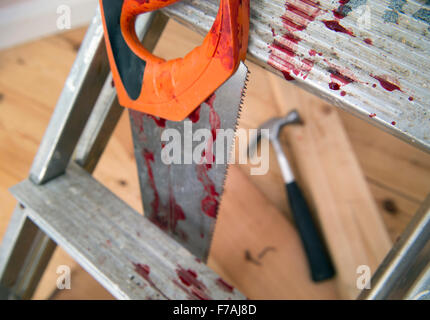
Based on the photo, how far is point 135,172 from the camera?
98 cm

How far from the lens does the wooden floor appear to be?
2.58ft

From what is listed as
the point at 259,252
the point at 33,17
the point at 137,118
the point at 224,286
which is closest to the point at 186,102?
the point at 137,118

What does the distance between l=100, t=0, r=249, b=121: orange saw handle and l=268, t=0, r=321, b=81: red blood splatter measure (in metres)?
0.03

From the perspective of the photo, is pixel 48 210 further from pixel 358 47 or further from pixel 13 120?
pixel 13 120

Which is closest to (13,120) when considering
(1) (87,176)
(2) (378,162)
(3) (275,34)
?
(1) (87,176)

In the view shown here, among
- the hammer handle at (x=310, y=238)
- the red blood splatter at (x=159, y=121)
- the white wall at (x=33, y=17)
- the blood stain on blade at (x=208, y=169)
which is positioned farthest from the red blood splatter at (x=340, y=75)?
the white wall at (x=33, y=17)

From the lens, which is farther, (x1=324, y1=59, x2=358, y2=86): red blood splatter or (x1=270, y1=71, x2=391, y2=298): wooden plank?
(x1=270, y1=71, x2=391, y2=298): wooden plank

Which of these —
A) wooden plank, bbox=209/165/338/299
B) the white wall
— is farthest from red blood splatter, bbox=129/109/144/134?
the white wall

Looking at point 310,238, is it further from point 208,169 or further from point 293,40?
point 293,40

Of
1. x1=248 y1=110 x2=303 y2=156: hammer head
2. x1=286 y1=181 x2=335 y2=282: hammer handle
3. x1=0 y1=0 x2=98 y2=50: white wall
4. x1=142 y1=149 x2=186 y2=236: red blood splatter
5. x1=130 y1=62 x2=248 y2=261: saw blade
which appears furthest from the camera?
x1=0 y1=0 x2=98 y2=50: white wall

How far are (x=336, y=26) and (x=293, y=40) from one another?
0.04 metres

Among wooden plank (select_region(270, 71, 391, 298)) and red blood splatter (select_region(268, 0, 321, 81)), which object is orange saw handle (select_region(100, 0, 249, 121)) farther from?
wooden plank (select_region(270, 71, 391, 298))
